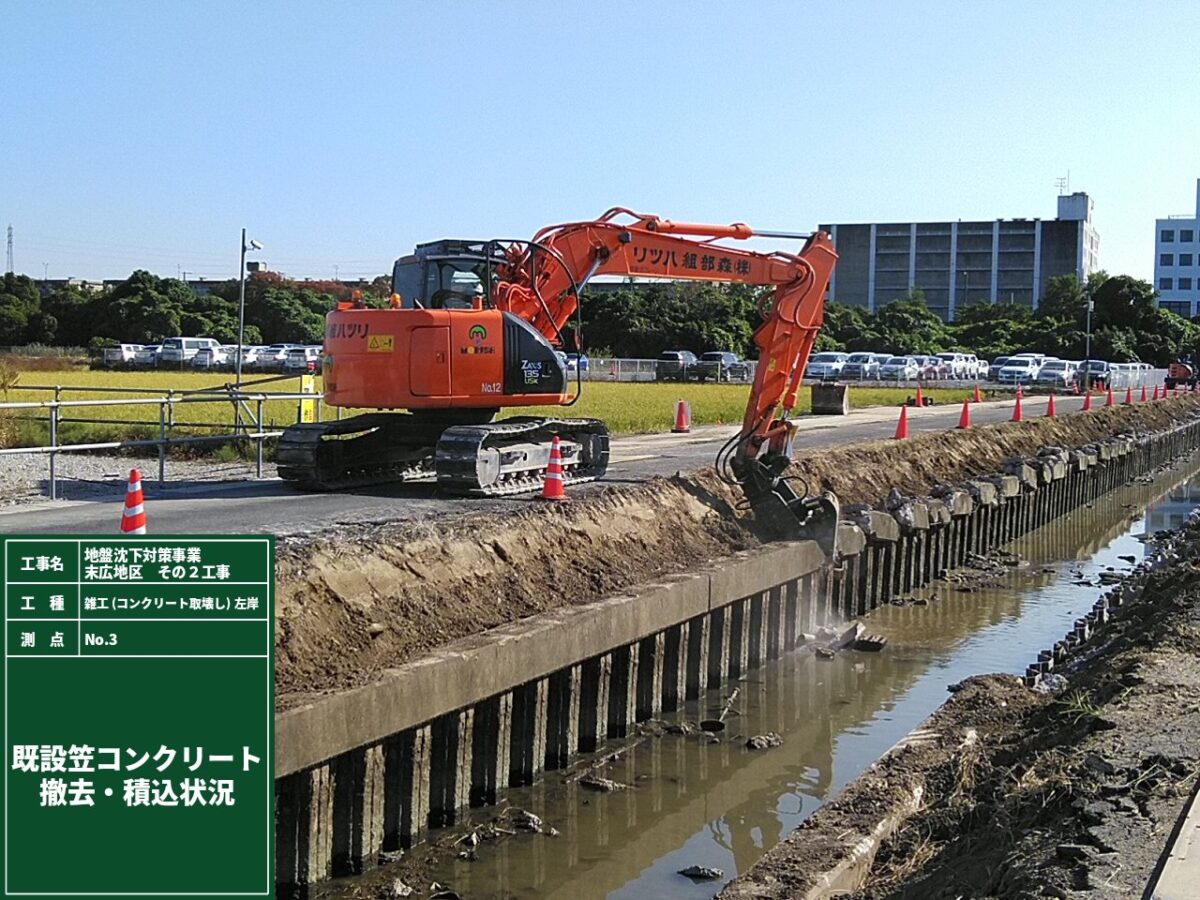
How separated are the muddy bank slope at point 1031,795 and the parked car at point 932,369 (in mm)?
54461

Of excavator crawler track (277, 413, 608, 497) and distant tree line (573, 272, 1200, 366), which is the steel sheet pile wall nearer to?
excavator crawler track (277, 413, 608, 497)

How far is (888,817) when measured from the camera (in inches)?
324

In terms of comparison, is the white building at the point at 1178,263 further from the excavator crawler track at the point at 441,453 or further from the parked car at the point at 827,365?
the excavator crawler track at the point at 441,453

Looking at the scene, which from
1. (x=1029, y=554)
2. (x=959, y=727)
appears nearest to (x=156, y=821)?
(x=959, y=727)

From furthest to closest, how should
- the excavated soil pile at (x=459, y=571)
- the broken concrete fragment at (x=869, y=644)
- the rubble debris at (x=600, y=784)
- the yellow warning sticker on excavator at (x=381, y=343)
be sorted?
the broken concrete fragment at (x=869, y=644), the yellow warning sticker on excavator at (x=381, y=343), the rubble debris at (x=600, y=784), the excavated soil pile at (x=459, y=571)

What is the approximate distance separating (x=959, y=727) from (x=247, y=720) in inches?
280

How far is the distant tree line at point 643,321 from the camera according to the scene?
73.8m

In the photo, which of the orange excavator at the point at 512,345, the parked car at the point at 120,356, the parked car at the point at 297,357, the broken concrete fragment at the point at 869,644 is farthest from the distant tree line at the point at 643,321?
the broken concrete fragment at the point at 869,644

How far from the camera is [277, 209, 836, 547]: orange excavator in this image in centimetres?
1521

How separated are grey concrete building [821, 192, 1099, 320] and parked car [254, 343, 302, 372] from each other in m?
70.4

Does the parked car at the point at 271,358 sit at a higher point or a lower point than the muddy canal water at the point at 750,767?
higher

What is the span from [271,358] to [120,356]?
7.26 metres

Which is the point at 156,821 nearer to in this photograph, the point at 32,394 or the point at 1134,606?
the point at 1134,606

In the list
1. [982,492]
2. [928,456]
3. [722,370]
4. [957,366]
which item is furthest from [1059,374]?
[982,492]
